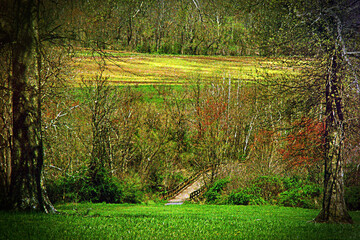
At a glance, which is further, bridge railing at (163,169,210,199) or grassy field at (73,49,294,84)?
grassy field at (73,49,294,84)

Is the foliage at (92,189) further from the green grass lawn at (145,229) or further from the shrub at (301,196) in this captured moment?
the green grass lawn at (145,229)

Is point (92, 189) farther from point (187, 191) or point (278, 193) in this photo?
point (187, 191)

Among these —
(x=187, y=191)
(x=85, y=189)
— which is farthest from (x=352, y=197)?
(x=85, y=189)

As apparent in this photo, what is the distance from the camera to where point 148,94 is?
29.0 metres

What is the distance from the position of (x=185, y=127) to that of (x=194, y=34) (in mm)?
7133

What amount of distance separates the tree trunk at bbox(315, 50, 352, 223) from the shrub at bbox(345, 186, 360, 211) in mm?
5984

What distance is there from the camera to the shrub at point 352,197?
15.0m

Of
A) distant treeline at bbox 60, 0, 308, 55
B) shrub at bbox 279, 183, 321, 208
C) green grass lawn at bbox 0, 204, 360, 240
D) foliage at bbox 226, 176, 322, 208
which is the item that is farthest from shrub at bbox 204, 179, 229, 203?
green grass lawn at bbox 0, 204, 360, 240

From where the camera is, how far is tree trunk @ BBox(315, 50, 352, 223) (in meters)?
9.61

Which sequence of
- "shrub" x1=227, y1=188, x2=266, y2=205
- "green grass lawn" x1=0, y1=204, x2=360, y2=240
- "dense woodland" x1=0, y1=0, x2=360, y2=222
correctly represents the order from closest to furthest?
"green grass lawn" x1=0, y1=204, x2=360, y2=240
"dense woodland" x1=0, y1=0, x2=360, y2=222
"shrub" x1=227, y1=188, x2=266, y2=205

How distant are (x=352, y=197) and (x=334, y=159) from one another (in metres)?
6.62

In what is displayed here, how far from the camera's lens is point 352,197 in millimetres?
15000

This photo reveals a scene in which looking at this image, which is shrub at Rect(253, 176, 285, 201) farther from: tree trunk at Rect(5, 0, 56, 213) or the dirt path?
tree trunk at Rect(5, 0, 56, 213)

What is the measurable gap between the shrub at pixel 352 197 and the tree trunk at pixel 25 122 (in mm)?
12351
